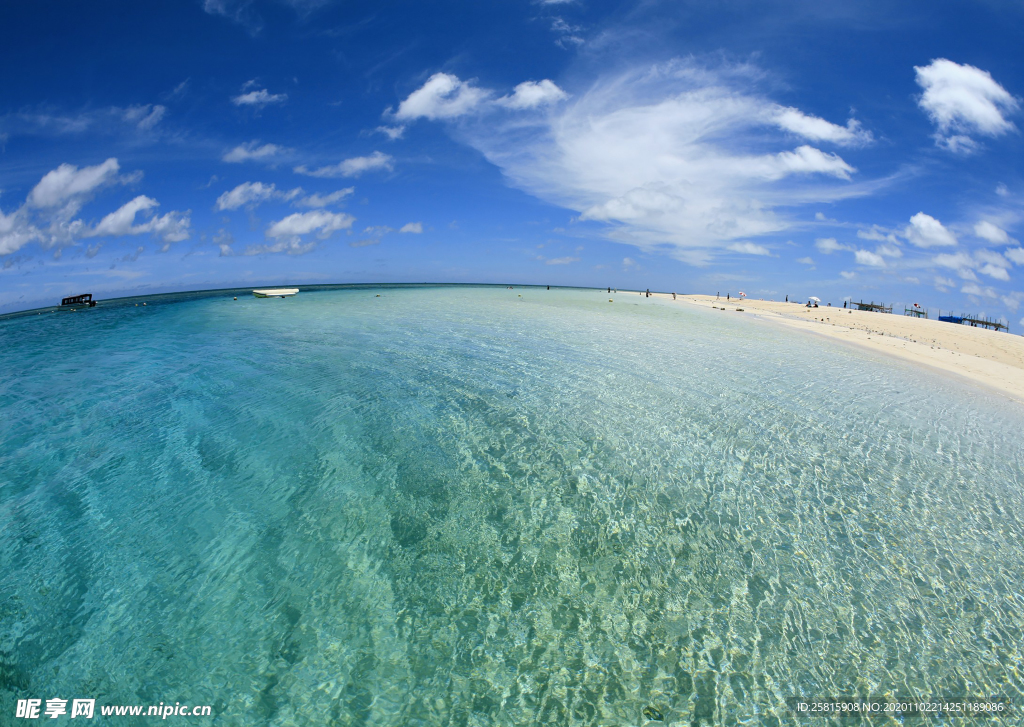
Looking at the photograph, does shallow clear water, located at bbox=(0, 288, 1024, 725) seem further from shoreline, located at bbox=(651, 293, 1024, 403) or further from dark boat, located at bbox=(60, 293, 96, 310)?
dark boat, located at bbox=(60, 293, 96, 310)

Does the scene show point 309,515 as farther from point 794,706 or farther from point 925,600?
point 925,600

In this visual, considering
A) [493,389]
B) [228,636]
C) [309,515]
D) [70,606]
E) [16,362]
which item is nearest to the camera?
[228,636]

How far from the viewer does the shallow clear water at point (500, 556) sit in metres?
3.63

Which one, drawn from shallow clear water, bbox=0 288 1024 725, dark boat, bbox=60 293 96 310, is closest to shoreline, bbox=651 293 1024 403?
shallow clear water, bbox=0 288 1024 725

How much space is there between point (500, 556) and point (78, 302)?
90549 millimetres

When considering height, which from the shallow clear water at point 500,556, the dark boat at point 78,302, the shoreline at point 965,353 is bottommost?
the shallow clear water at point 500,556

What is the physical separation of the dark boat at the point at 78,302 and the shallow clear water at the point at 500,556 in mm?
71571

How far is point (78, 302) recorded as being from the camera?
63125 mm

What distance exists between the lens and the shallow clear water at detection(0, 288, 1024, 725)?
3.63m

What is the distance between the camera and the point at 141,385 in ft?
42.0

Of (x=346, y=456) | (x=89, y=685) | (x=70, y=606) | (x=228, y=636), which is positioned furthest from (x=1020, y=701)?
(x=70, y=606)

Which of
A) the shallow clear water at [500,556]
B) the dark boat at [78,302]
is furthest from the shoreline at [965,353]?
the dark boat at [78,302]

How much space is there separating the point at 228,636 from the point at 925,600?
769 cm

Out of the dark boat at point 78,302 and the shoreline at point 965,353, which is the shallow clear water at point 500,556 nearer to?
the shoreline at point 965,353
